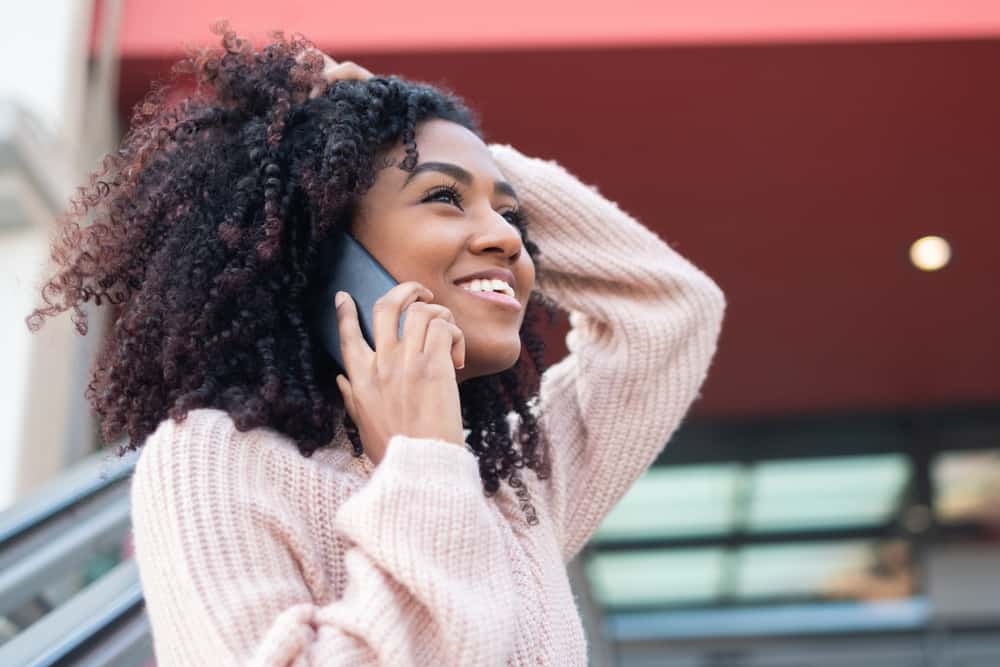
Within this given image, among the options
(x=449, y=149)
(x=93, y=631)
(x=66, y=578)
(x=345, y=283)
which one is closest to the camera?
(x=345, y=283)

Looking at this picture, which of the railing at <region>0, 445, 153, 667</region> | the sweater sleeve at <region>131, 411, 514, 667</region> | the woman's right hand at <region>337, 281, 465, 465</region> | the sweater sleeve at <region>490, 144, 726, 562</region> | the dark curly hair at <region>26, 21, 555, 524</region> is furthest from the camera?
the sweater sleeve at <region>490, 144, 726, 562</region>

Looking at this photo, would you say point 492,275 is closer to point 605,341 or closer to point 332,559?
point 332,559

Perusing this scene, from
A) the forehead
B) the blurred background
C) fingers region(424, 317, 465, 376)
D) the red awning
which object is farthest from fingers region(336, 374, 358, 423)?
the red awning

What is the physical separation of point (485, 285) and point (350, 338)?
0.21 metres

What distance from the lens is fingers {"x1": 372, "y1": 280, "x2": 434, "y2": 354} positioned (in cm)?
150

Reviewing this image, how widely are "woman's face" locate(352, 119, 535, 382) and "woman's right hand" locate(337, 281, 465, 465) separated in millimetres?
108

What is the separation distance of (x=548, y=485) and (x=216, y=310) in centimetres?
61

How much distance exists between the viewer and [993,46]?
4.18m

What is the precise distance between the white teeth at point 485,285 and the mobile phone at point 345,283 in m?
0.09

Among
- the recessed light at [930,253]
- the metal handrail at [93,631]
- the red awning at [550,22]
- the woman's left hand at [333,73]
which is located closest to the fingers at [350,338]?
the woman's left hand at [333,73]

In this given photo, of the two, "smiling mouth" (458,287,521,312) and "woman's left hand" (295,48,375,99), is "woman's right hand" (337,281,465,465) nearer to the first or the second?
"smiling mouth" (458,287,521,312)

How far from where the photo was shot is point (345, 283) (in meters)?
1.67

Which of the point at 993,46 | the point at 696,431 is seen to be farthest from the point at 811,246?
the point at 696,431

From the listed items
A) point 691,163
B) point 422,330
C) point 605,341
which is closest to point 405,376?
point 422,330
